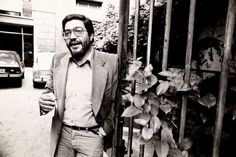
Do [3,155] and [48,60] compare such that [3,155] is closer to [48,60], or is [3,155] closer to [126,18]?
[126,18]

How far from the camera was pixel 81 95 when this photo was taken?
224 cm

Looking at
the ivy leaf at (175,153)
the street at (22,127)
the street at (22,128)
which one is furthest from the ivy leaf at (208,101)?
the street at (22,127)

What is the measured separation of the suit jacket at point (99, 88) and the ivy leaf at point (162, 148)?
2.67ft

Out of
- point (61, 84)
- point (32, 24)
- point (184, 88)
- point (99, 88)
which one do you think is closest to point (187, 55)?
point (184, 88)

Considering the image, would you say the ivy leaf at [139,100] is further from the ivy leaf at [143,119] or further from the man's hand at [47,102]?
the man's hand at [47,102]

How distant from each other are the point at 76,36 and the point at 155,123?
122 cm

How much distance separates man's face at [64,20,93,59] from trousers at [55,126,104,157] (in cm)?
75

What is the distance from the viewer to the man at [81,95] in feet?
7.11

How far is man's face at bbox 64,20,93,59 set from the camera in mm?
2170

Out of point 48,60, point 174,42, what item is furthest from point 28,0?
point 174,42

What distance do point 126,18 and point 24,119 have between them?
5895mm

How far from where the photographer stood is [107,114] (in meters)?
2.21

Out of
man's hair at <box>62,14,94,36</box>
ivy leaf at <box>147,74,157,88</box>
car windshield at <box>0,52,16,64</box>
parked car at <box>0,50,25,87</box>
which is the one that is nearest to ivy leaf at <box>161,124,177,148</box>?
ivy leaf at <box>147,74,157,88</box>

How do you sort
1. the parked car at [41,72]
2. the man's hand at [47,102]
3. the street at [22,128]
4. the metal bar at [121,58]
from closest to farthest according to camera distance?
the metal bar at [121,58], the man's hand at [47,102], the street at [22,128], the parked car at [41,72]
